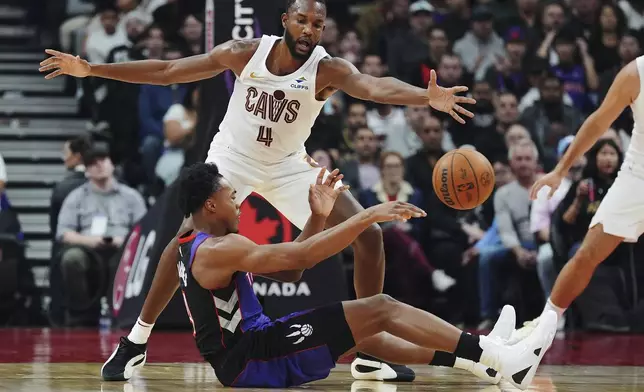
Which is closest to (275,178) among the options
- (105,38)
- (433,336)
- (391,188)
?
(433,336)

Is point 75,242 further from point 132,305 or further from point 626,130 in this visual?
point 626,130

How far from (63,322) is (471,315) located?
→ 367cm

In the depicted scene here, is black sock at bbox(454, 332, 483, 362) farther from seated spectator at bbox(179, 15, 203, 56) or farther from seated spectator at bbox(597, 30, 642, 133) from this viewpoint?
seated spectator at bbox(179, 15, 203, 56)

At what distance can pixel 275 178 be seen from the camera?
707 centimetres

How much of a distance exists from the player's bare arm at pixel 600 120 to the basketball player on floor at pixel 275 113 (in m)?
1.07

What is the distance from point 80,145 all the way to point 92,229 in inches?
36.6

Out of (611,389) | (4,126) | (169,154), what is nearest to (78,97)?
(4,126)

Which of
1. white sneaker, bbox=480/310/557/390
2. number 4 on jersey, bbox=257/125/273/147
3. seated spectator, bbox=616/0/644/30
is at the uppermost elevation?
seated spectator, bbox=616/0/644/30

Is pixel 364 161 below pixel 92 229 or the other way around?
the other way around

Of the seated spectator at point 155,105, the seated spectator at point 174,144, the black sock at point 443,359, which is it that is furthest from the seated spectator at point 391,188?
the black sock at point 443,359

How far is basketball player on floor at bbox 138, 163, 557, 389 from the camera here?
5844 mm

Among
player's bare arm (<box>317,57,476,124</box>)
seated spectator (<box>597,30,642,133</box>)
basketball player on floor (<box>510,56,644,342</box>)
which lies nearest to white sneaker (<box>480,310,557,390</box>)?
player's bare arm (<box>317,57,476,124</box>)

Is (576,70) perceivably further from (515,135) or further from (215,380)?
(215,380)

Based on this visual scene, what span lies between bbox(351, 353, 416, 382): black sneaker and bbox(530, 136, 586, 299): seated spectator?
400 centimetres
